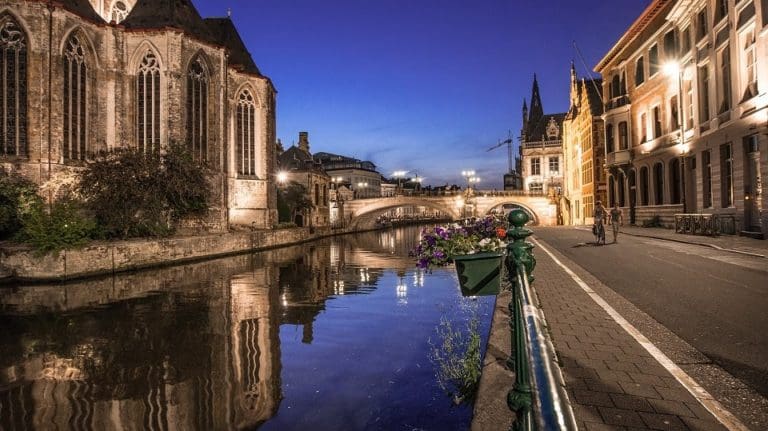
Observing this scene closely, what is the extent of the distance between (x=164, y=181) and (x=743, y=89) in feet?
87.1

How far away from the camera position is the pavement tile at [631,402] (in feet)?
11.0

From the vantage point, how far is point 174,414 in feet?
16.9

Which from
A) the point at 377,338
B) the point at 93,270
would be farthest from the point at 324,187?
the point at 377,338

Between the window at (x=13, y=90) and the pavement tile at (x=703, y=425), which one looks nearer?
the pavement tile at (x=703, y=425)

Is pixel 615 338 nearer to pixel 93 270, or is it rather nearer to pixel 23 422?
pixel 23 422

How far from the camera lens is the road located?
15.8 feet

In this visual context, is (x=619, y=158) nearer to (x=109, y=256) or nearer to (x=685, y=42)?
(x=685, y=42)

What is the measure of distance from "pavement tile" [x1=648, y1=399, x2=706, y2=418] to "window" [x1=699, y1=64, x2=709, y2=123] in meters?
23.4

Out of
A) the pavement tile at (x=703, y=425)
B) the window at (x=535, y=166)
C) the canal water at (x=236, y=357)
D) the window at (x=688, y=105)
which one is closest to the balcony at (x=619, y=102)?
the window at (x=688, y=105)

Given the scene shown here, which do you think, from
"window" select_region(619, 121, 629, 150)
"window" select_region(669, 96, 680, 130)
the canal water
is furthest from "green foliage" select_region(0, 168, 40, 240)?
"window" select_region(619, 121, 629, 150)

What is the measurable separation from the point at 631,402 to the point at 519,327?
1.56 metres

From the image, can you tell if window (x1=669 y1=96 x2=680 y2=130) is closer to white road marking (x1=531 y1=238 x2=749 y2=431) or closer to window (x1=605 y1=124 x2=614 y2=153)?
window (x1=605 y1=124 x2=614 y2=153)

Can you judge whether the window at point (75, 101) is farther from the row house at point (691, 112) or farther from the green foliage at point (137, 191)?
the row house at point (691, 112)

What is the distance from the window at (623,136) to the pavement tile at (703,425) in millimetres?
32682
